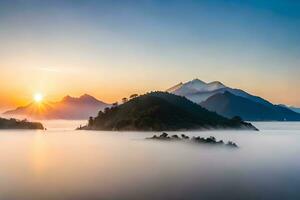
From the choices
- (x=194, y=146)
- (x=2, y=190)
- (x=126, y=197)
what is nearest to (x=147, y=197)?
(x=126, y=197)

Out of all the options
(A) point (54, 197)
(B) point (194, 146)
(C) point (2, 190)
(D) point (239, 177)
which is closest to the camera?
(A) point (54, 197)

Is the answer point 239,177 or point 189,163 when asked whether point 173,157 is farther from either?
point 239,177

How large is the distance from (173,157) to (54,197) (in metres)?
92.5

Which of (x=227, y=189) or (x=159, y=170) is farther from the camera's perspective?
(x=159, y=170)

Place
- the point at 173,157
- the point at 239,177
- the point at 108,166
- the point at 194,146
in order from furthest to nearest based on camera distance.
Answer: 1. the point at 194,146
2. the point at 173,157
3. the point at 108,166
4. the point at 239,177

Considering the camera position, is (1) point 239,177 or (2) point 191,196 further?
(1) point 239,177

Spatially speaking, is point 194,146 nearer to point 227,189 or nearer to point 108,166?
point 108,166

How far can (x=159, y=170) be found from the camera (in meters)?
120

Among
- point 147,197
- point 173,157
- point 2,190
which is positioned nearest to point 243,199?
point 147,197

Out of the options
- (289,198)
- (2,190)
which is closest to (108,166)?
(2,190)

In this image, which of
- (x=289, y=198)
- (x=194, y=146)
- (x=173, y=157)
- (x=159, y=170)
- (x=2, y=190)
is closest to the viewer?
(x=289, y=198)

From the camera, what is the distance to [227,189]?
263ft

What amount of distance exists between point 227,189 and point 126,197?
66.1ft

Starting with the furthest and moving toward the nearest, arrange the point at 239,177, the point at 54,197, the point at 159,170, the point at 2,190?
the point at 159,170 → the point at 239,177 → the point at 2,190 → the point at 54,197
